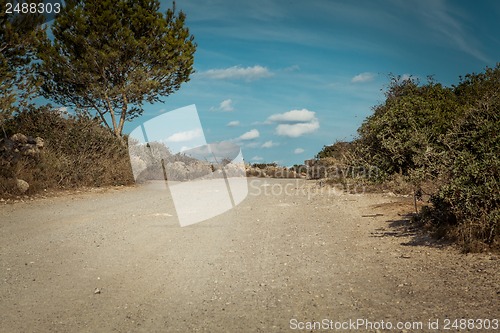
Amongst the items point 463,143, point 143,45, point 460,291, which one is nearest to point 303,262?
point 460,291

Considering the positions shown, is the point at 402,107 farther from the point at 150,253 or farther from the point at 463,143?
the point at 150,253

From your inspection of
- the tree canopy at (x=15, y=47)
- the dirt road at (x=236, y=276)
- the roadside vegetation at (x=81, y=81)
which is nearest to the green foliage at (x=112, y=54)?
the roadside vegetation at (x=81, y=81)

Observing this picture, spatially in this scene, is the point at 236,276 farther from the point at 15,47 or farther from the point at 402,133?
the point at 15,47

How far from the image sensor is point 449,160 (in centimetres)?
722

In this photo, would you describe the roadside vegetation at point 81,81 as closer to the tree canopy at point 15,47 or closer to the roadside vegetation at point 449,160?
the tree canopy at point 15,47

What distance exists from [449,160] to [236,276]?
4081mm

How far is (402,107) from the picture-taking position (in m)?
9.98

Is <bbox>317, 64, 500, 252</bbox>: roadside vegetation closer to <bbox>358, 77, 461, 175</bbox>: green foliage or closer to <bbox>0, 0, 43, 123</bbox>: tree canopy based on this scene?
<bbox>358, 77, 461, 175</bbox>: green foliage

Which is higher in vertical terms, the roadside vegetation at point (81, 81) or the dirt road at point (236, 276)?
the roadside vegetation at point (81, 81)

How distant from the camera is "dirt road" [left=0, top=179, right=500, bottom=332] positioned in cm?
438

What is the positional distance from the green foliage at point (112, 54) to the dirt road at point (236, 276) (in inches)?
705

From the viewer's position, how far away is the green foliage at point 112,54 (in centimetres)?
2570

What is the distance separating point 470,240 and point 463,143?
65.8 inches

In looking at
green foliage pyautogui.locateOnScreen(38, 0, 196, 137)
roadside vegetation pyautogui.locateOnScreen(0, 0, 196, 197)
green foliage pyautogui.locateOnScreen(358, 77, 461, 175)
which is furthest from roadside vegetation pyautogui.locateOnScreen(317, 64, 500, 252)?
green foliage pyautogui.locateOnScreen(38, 0, 196, 137)
